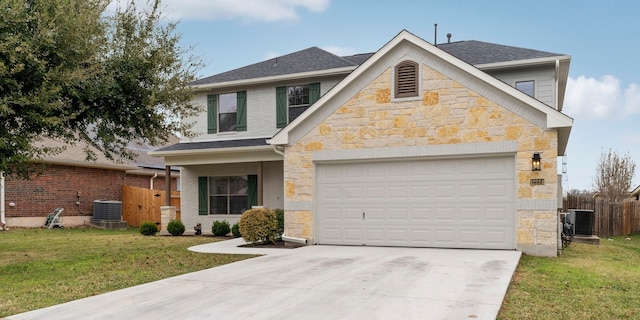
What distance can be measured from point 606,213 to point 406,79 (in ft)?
41.0

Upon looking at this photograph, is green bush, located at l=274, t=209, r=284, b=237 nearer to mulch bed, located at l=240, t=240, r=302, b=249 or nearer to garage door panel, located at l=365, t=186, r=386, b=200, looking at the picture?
mulch bed, located at l=240, t=240, r=302, b=249

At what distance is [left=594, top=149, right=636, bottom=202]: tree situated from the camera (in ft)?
100

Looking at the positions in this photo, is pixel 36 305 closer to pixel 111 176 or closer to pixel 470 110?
pixel 470 110

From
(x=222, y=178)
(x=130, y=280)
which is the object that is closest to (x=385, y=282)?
(x=130, y=280)

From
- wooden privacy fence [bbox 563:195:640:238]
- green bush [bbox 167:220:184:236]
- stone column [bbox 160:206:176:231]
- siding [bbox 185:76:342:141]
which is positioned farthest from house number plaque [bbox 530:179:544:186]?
stone column [bbox 160:206:176:231]

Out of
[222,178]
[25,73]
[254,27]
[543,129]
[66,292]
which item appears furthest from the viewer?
[254,27]

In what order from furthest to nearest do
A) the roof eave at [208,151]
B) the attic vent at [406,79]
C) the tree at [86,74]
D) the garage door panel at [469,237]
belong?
the roof eave at [208,151], the attic vent at [406,79], the garage door panel at [469,237], the tree at [86,74]

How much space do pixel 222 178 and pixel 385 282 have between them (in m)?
12.1

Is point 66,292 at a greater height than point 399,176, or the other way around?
point 399,176

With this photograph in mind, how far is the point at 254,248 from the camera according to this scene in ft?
42.3

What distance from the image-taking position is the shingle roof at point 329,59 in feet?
51.2

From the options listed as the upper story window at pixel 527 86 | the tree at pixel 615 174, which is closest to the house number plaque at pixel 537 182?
the upper story window at pixel 527 86

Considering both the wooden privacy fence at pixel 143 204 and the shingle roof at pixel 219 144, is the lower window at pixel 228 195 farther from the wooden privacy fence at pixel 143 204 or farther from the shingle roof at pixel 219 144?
the wooden privacy fence at pixel 143 204

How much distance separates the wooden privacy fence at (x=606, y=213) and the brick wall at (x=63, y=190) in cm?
2069
